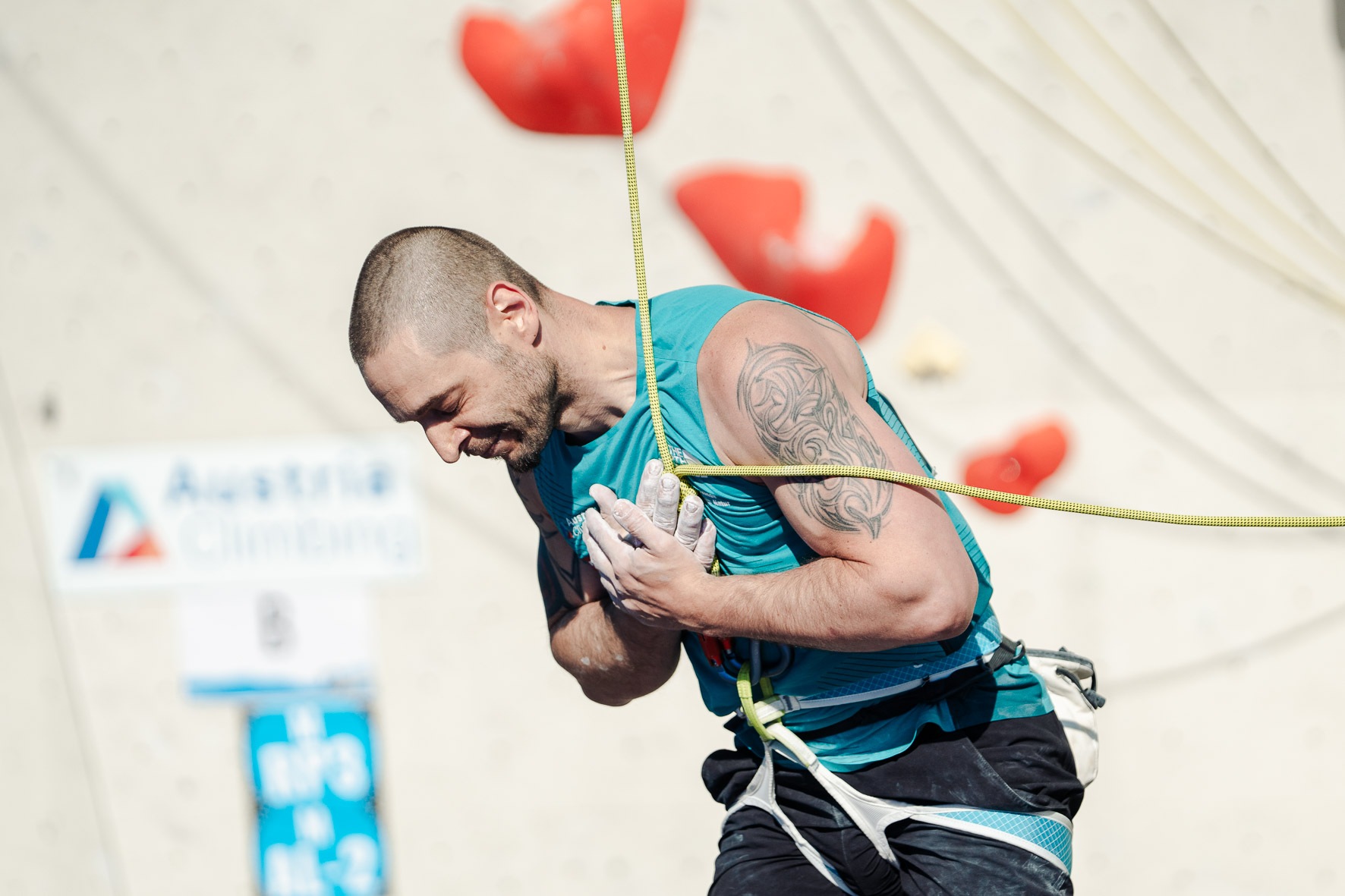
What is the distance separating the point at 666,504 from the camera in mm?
1405

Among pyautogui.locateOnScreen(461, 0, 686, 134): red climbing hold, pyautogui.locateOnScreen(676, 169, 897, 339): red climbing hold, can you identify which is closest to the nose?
pyautogui.locateOnScreen(676, 169, 897, 339): red climbing hold

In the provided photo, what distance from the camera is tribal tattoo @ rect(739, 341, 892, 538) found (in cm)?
128

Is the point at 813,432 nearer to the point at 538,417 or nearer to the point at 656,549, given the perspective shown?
the point at 656,549

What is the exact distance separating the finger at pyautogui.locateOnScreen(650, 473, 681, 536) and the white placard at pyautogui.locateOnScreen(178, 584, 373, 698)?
2229 millimetres

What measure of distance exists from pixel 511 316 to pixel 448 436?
0.60ft

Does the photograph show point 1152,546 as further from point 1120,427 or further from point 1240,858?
point 1240,858

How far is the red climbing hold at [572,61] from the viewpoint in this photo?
9.07 ft

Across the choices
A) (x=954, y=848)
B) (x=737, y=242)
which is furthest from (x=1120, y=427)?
(x=954, y=848)

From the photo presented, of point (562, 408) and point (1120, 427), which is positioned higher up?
point (562, 408)

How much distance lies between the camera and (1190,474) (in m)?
3.15

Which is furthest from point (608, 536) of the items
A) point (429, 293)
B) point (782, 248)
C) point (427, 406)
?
point (782, 248)

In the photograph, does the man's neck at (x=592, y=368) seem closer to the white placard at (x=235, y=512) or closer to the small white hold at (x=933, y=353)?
the small white hold at (x=933, y=353)

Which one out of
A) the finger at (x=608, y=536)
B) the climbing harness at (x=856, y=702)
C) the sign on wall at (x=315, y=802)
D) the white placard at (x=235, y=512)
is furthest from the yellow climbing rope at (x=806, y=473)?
the sign on wall at (x=315, y=802)

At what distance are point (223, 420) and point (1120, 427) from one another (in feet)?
8.89
